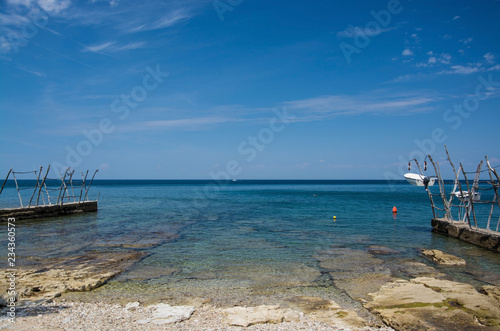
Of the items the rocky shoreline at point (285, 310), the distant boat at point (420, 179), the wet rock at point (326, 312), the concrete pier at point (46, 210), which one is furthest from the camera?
the concrete pier at point (46, 210)

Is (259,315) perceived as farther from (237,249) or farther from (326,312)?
(237,249)

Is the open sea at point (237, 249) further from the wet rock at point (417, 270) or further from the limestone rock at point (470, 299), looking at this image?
the limestone rock at point (470, 299)

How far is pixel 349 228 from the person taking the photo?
2391 centimetres

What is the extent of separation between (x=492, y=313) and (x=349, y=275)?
15.5ft

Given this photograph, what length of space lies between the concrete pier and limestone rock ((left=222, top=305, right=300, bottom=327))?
25866 millimetres

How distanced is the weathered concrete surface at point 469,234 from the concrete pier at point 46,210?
105 feet

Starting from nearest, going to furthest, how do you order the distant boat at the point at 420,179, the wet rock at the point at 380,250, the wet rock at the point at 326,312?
1. the wet rock at the point at 326,312
2. the wet rock at the point at 380,250
3. the distant boat at the point at 420,179

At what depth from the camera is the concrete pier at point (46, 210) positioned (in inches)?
1042

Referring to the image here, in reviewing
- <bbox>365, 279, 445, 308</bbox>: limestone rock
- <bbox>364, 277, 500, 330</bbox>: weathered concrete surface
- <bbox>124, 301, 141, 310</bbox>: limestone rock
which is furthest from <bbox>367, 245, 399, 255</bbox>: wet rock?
<bbox>124, 301, 141, 310</bbox>: limestone rock

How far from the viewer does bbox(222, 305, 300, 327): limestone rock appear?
7.90 m

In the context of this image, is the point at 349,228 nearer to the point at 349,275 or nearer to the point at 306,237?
the point at 306,237

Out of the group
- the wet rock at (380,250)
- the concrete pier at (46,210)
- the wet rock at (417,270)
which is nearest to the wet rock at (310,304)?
the wet rock at (417,270)

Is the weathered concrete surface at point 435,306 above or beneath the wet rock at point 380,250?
above

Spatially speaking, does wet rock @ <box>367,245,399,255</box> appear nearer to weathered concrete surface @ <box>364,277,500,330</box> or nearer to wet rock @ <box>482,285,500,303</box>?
weathered concrete surface @ <box>364,277,500,330</box>
